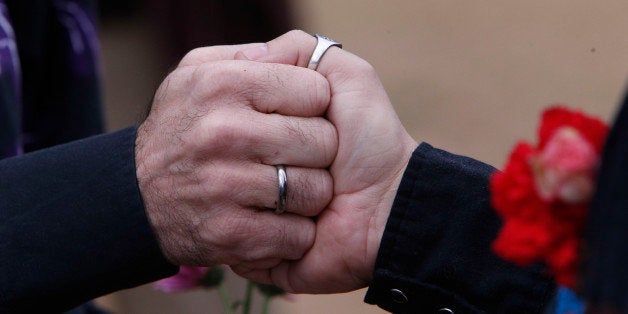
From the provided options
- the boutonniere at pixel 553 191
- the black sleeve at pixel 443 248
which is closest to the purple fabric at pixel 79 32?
the black sleeve at pixel 443 248

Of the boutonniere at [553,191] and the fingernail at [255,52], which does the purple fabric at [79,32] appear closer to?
the fingernail at [255,52]

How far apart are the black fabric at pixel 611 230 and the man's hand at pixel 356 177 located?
1.96 ft

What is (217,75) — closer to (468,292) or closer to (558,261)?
(468,292)

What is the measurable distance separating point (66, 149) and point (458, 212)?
433mm

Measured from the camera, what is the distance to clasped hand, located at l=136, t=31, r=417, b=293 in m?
1.08

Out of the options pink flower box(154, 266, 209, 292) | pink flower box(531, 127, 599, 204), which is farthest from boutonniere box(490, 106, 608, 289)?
pink flower box(154, 266, 209, 292)

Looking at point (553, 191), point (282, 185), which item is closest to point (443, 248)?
point (282, 185)

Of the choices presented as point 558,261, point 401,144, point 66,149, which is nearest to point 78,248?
point 66,149

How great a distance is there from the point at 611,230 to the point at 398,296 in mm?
605

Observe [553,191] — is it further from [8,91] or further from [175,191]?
[8,91]

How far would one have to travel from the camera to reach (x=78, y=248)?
1069 mm

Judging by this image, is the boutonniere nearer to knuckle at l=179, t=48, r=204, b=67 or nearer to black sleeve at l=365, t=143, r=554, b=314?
black sleeve at l=365, t=143, r=554, b=314

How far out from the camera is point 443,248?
3.51 ft

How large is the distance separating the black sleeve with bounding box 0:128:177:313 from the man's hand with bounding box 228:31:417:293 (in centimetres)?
15
